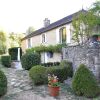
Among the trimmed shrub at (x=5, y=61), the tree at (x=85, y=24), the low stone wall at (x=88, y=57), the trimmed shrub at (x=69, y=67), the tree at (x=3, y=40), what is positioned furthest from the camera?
A: the tree at (x=3, y=40)

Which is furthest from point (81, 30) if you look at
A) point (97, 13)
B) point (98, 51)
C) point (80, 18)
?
point (98, 51)

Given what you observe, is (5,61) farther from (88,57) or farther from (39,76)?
(88,57)

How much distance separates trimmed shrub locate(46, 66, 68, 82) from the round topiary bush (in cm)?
228

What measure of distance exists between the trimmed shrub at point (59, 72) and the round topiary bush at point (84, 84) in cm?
228

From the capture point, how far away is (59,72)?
16.0m

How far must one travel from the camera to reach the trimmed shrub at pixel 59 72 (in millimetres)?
15661

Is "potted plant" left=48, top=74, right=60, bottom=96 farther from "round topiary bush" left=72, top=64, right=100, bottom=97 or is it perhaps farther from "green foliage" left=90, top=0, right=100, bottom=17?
"green foliage" left=90, top=0, right=100, bottom=17

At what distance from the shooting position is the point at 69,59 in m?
17.9

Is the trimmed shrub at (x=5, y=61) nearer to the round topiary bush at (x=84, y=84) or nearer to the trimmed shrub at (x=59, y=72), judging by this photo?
the trimmed shrub at (x=59, y=72)

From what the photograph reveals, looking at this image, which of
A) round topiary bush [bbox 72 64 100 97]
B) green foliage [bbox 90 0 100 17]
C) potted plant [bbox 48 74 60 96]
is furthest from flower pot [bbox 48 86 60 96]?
green foliage [bbox 90 0 100 17]

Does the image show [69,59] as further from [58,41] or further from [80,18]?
[58,41]

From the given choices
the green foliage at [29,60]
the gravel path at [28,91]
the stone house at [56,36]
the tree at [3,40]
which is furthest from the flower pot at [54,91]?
the tree at [3,40]

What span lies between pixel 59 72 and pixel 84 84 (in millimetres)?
2953

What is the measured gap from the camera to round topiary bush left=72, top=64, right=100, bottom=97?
13.2m
